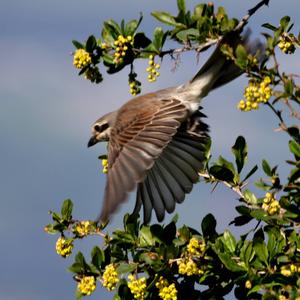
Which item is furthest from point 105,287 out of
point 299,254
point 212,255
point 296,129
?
point 296,129

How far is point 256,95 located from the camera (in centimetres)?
544

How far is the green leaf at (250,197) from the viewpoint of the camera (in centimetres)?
648

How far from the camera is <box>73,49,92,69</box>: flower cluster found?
7.12 metres

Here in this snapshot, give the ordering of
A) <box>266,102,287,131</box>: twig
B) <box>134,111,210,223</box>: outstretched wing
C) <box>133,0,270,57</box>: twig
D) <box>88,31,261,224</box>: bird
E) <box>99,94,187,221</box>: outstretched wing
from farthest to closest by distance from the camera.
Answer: <box>134,111,210,223</box>: outstretched wing < <box>88,31,261,224</box>: bird < <box>99,94,187,221</box>: outstretched wing < <box>133,0,270,57</box>: twig < <box>266,102,287,131</box>: twig

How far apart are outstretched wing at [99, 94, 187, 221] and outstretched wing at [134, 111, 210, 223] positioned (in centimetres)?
23

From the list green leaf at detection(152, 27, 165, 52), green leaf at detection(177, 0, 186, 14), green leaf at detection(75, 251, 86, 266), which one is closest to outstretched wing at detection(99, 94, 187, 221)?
green leaf at detection(75, 251, 86, 266)

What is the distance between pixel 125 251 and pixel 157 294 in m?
0.42

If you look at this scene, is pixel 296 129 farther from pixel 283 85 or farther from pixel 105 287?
pixel 105 287

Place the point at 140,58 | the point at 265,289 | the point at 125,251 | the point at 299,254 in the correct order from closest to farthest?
the point at 265,289, the point at 299,254, the point at 125,251, the point at 140,58

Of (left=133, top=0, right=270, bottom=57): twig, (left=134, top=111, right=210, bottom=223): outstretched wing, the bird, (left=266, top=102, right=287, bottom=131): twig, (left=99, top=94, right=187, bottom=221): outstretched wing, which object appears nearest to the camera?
(left=266, top=102, right=287, bottom=131): twig

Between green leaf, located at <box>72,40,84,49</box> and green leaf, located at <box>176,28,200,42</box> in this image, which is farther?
green leaf, located at <box>72,40,84,49</box>

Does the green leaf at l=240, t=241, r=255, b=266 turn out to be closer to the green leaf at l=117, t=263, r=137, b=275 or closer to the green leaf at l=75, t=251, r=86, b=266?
the green leaf at l=117, t=263, r=137, b=275

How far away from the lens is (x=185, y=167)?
816 cm

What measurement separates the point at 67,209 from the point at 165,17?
68.7 inches
